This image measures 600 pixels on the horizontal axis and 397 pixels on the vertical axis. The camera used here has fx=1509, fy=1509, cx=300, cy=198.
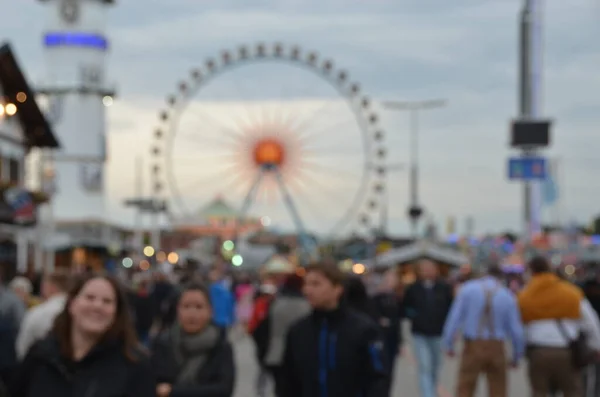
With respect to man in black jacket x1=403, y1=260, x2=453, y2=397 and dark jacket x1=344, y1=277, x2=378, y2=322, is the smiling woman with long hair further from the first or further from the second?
man in black jacket x1=403, y1=260, x2=453, y2=397

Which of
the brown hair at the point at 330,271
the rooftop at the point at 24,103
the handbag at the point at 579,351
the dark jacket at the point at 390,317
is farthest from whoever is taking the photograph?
the rooftop at the point at 24,103

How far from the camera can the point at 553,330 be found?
13.3 meters

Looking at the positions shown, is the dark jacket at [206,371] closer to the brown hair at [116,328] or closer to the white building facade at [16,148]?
the brown hair at [116,328]

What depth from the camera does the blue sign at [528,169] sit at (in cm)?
4128

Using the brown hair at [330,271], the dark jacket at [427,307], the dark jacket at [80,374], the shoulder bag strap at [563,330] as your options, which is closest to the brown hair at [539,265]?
the shoulder bag strap at [563,330]

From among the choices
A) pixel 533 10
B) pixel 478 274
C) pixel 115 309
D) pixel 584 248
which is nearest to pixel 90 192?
pixel 584 248

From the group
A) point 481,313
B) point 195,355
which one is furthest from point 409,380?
point 195,355

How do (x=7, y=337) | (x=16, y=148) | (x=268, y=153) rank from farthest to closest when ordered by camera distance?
(x=268, y=153), (x=16, y=148), (x=7, y=337)

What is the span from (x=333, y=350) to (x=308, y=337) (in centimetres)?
15

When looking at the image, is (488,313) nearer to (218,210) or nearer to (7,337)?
(7,337)

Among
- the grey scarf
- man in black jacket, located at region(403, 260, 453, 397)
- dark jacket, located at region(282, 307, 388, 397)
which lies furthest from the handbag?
the grey scarf

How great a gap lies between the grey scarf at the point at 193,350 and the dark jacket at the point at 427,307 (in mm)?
8814

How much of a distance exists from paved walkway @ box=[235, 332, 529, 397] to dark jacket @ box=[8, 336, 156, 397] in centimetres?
1158

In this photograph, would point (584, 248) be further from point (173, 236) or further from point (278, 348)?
point (173, 236)
